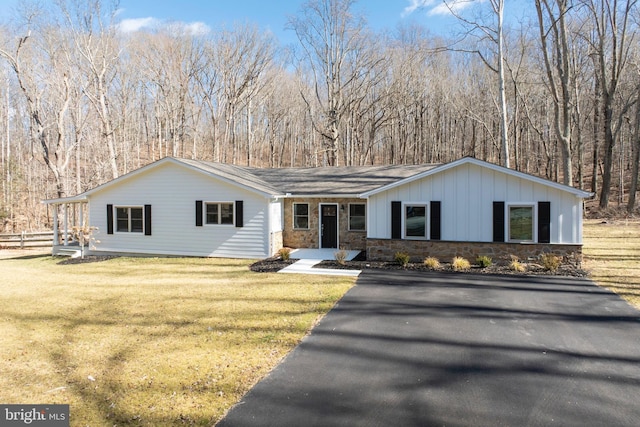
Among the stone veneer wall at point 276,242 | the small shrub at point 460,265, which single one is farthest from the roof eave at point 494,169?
the stone veneer wall at point 276,242

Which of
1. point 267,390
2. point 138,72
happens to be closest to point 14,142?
point 138,72

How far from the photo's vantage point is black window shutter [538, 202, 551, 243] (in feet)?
37.6

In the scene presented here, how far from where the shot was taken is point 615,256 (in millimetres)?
13000

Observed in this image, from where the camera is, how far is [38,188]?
101ft

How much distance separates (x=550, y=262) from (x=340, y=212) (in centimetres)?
753

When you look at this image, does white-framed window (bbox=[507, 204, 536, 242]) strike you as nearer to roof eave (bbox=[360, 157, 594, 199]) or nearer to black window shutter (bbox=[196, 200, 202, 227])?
roof eave (bbox=[360, 157, 594, 199])

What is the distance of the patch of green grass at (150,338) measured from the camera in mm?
4074

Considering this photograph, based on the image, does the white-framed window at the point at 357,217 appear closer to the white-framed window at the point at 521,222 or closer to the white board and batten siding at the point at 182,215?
the white board and batten siding at the point at 182,215

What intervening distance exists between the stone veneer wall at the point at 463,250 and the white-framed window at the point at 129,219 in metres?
9.76

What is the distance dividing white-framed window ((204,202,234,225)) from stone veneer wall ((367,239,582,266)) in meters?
5.59

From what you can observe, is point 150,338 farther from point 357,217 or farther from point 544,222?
point 544,222

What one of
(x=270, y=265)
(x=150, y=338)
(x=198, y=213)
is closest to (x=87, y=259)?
(x=198, y=213)

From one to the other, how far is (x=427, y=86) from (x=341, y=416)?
33.9 meters

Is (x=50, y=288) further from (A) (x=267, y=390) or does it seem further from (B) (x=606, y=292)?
(B) (x=606, y=292)
